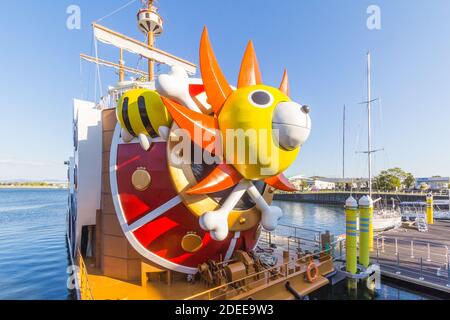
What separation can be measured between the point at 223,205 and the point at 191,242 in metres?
2.24

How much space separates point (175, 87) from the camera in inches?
266

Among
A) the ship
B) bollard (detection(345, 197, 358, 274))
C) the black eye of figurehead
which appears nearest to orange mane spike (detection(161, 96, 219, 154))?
the ship

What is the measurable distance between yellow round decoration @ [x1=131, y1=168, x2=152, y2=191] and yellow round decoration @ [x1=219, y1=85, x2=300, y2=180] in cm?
316

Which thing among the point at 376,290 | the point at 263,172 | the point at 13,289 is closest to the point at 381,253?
the point at 376,290

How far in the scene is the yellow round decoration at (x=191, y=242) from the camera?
26.6 feet

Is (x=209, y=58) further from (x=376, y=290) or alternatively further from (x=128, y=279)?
(x=376, y=290)

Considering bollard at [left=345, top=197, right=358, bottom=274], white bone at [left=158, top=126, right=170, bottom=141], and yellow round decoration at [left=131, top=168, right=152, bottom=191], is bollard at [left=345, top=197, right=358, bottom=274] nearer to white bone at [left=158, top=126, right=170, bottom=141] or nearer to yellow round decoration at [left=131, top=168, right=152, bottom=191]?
white bone at [left=158, top=126, right=170, bottom=141]

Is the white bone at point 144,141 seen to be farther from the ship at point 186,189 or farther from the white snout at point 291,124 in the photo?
A: the white snout at point 291,124

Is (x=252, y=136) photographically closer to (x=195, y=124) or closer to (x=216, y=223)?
(x=195, y=124)

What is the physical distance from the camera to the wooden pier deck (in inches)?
403

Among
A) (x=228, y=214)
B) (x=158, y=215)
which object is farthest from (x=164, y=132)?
(x=228, y=214)

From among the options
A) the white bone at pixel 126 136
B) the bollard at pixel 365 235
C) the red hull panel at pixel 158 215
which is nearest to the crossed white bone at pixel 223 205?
the red hull panel at pixel 158 215

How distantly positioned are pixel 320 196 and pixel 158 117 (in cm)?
6712

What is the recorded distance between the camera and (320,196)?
66.6 metres
